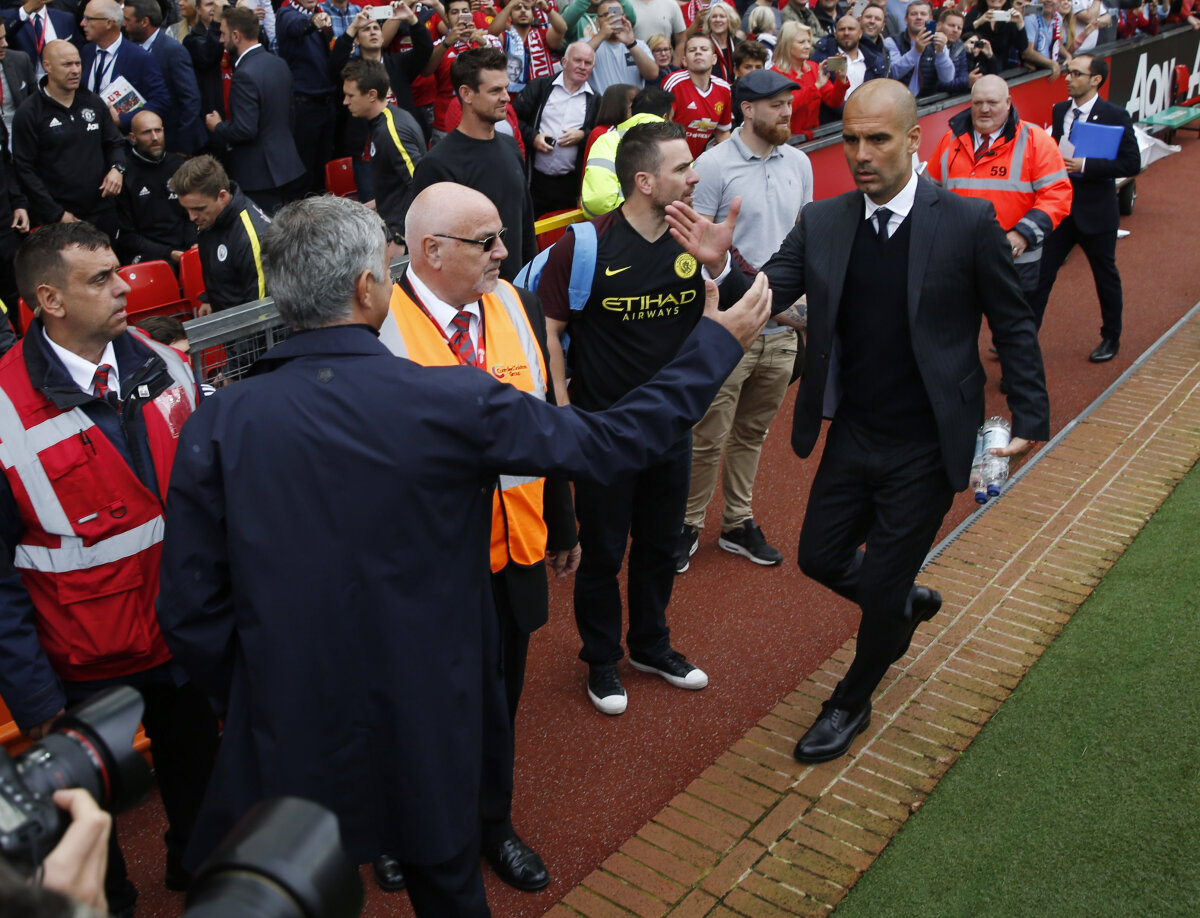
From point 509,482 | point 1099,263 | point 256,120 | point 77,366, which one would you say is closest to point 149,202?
point 256,120

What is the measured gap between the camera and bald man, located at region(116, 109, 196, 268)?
7.65 m

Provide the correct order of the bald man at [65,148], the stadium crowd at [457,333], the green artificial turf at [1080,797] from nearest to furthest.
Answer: the stadium crowd at [457,333], the green artificial turf at [1080,797], the bald man at [65,148]

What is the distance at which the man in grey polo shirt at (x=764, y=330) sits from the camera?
5598mm

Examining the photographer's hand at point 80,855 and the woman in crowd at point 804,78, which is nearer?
the photographer's hand at point 80,855

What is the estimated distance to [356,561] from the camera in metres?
2.54

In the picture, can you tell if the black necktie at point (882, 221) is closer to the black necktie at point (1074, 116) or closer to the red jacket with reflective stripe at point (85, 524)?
the red jacket with reflective stripe at point (85, 524)

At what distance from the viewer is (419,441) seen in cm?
252

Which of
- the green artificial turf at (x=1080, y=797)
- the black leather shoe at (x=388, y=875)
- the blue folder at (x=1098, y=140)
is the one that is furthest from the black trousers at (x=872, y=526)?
the blue folder at (x=1098, y=140)

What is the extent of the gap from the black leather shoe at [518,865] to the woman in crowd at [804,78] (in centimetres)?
722

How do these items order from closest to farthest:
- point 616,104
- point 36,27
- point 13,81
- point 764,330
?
point 764,330 → point 616,104 → point 13,81 → point 36,27

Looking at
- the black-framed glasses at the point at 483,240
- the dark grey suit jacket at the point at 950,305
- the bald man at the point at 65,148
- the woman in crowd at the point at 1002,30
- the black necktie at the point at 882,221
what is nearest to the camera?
the black-framed glasses at the point at 483,240

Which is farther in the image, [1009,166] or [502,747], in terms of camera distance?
[1009,166]

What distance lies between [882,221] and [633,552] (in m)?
1.69

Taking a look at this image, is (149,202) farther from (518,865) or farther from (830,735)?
(830,735)
